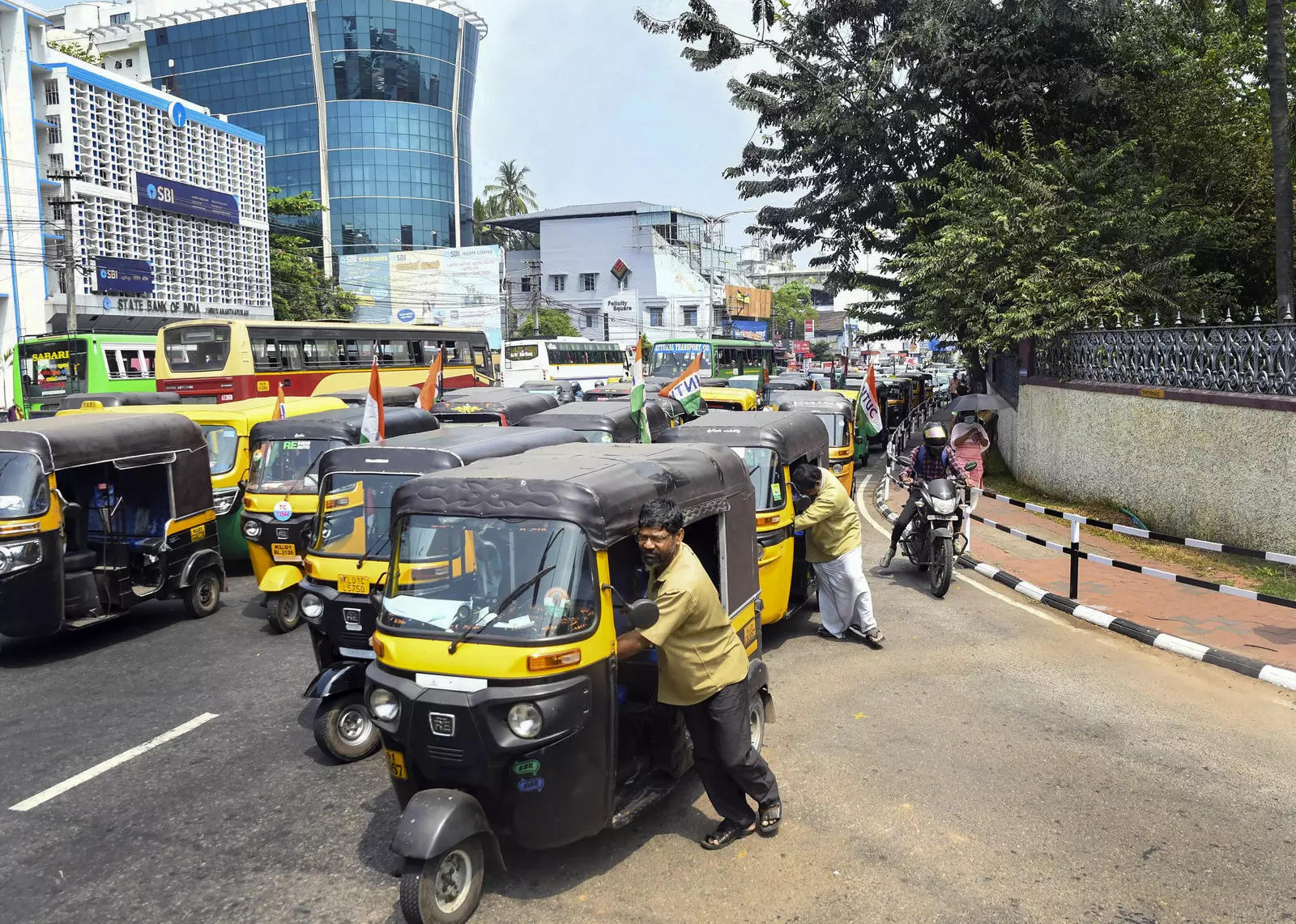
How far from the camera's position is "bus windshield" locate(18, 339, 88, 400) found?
26.5 metres

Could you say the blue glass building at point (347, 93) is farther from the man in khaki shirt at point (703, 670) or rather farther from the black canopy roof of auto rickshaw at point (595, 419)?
the man in khaki shirt at point (703, 670)

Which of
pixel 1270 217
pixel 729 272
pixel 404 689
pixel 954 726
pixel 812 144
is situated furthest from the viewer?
pixel 729 272

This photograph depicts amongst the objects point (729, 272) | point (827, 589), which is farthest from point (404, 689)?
point (729, 272)

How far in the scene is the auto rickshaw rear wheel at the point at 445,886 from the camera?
411 centimetres

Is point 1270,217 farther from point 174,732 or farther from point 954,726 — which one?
point 174,732

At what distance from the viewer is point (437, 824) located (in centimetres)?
414

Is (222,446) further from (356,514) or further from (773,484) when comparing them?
(773,484)

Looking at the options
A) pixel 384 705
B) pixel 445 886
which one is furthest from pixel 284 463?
pixel 445 886

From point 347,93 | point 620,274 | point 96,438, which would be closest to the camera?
point 96,438

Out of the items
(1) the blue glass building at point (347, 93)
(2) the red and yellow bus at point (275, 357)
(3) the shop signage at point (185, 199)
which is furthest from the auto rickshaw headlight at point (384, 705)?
(1) the blue glass building at point (347, 93)

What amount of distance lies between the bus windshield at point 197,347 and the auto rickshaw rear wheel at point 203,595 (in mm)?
14196

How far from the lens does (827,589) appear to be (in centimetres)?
883

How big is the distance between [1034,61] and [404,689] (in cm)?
2245

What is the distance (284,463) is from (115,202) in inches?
1578
